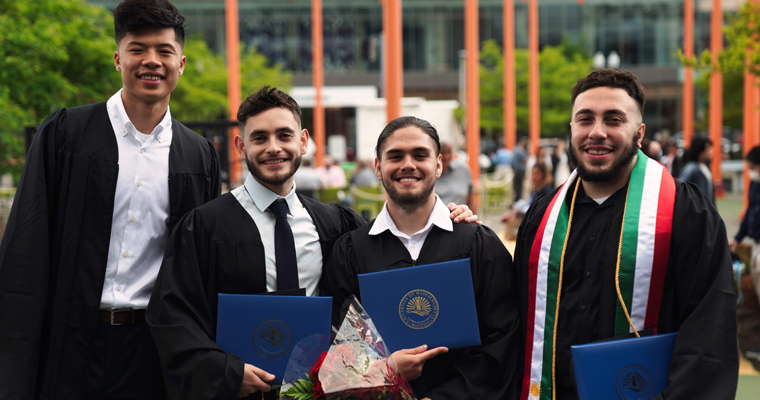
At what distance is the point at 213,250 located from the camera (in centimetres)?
277

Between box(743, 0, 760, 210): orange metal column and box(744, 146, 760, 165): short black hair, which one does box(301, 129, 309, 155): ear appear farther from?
box(743, 0, 760, 210): orange metal column

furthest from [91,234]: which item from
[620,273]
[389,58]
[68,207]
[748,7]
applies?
[748,7]

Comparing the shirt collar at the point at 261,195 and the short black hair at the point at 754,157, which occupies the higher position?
the short black hair at the point at 754,157

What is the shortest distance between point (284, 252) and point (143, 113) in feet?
3.03

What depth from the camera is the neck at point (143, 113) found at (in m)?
2.96

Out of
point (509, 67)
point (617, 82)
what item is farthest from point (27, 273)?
point (509, 67)

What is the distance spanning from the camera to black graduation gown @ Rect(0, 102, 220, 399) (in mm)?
2646

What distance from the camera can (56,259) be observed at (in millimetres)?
2770

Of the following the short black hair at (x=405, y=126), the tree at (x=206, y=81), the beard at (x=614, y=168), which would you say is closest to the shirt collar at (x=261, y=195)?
the short black hair at (x=405, y=126)

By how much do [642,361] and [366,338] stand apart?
39.0 inches

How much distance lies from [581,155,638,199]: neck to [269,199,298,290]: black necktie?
128cm

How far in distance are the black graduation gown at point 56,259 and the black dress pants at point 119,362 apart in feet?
0.19

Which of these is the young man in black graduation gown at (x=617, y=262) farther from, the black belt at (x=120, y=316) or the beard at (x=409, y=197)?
the black belt at (x=120, y=316)

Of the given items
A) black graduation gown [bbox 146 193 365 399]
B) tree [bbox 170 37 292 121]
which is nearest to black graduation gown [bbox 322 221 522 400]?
black graduation gown [bbox 146 193 365 399]
